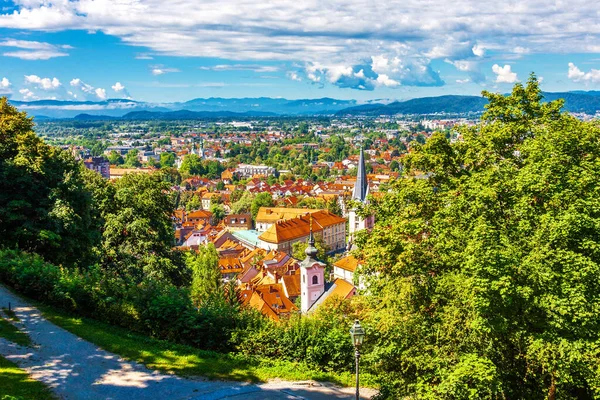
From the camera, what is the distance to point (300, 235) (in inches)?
2692

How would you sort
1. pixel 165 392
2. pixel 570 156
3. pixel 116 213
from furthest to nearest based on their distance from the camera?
1. pixel 116 213
2. pixel 570 156
3. pixel 165 392

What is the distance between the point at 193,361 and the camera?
10922 mm

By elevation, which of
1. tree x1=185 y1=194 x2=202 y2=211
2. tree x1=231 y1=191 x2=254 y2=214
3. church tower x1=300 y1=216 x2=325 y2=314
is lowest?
tree x1=185 y1=194 x2=202 y2=211

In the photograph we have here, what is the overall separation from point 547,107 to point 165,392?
31.7 ft

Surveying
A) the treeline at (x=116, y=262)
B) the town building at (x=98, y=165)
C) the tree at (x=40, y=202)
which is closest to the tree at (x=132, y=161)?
the town building at (x=98, y=165)

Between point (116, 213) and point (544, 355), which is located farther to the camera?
point (116, 213)

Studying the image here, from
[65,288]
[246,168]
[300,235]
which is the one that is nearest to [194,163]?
[246,168]

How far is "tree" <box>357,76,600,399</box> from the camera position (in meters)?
8.85

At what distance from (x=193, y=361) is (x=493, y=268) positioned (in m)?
5.62

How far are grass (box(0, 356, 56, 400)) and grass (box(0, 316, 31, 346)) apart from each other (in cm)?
105

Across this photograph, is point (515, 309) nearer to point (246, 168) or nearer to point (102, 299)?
point (102, 299)

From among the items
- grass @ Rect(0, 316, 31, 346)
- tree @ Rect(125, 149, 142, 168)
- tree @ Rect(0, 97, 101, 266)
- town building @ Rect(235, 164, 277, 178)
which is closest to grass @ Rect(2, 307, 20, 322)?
grass @ Rect(0, 316, 31, 346)

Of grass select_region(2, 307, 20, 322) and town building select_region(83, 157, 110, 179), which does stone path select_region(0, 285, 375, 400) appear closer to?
grass select_region(2, 307, 20, 322)

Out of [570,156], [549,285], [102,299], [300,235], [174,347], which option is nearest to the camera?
[549,285]
